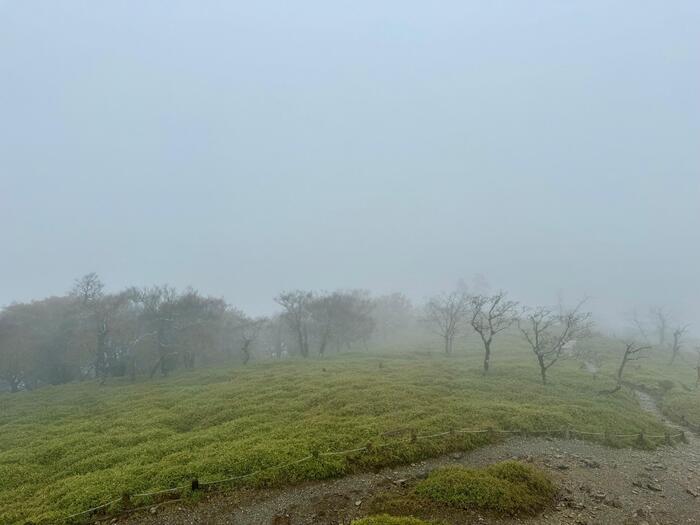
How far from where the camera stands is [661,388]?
5022cm

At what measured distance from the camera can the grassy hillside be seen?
68.4 ft

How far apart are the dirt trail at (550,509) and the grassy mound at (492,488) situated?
65 centimetres

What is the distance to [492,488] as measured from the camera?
61.4ft

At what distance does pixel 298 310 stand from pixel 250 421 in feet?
158

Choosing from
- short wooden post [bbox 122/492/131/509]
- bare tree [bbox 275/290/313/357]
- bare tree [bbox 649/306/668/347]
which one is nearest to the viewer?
short wooden post [bbox 122/492/131/509]

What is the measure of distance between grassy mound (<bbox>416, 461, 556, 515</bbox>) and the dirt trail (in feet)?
2.14

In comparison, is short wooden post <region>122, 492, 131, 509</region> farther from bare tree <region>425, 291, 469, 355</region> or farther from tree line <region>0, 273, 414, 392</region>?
bare tree <region>425, 291, 469, 355</region>

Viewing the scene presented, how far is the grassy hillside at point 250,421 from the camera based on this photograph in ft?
68.4

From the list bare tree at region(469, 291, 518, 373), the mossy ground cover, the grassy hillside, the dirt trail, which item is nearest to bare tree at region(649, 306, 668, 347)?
the mossy ground cover

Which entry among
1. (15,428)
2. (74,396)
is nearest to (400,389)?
(15,428)

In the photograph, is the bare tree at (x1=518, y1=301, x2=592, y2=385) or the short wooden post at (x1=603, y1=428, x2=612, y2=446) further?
the bare tree at (x1=518, y1=301, x2=592, y2=385)

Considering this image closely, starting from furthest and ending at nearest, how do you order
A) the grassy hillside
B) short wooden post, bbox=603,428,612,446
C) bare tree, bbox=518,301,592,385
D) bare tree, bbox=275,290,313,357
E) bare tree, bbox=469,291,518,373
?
bare tree, bbox=275,290,313,357
bare tree, bbox=469,291,518,373
bare tree, bbox=518,301,592,385
short wooden post, bbox=603,428,612,446
the grassy hillside

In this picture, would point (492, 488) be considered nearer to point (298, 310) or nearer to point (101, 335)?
point (101, 335)

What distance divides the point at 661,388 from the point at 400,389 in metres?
38.7
